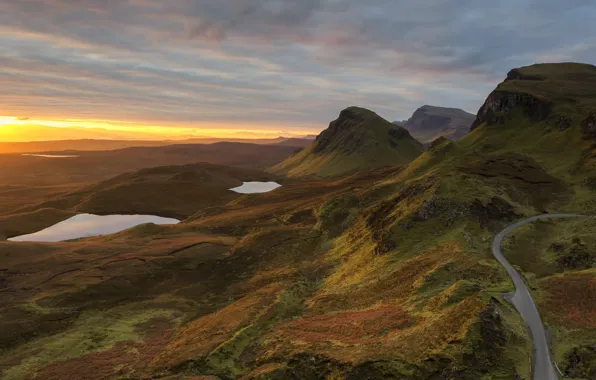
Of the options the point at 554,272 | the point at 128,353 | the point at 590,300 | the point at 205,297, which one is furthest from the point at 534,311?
the point at 205,297

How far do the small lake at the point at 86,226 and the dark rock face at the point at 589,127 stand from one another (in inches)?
5736

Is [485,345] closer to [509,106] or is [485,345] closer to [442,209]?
[442,209]

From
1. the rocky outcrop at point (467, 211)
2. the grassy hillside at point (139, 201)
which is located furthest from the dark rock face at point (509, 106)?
the grassy hillside at point (139, 201)

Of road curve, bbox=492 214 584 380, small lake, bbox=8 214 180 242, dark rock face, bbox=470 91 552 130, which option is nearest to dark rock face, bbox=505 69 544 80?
dark rock face, bbox=470 91 552 130

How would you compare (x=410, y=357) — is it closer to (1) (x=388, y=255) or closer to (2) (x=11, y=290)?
(1) (x=388, y=255)

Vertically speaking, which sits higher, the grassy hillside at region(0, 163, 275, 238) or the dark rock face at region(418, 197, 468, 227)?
the dark rock face at region(418, 197, 468, 227)

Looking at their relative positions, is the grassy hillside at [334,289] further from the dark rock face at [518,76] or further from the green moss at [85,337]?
the dark rock face at [518,76]

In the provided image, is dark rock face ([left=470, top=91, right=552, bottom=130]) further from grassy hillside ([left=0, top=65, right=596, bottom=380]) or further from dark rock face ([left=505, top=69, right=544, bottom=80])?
dark rock face ([left=505, top=69, right=544, bottom=80])

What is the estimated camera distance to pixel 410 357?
24547mm

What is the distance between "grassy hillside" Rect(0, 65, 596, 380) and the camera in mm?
26656

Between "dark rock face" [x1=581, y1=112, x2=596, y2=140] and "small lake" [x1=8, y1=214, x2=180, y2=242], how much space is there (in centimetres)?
14569

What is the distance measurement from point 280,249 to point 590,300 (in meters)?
56.7

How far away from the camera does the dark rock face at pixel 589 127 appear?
316 ft

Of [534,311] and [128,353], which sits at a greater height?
[534,311]
